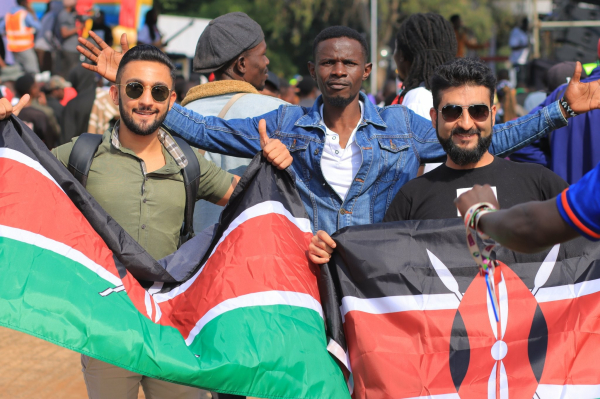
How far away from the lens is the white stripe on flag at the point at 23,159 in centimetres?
338

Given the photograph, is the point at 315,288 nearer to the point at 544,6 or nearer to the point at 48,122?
the point at 48,122

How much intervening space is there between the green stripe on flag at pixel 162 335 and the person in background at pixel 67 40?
13642 millimetres

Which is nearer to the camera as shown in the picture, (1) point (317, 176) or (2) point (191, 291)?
(2) point (191, 291)

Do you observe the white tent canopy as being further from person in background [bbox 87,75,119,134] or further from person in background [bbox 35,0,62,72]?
person in background [bbox 87,75,119,134]

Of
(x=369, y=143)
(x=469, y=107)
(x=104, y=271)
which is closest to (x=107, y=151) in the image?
(x=104, y=271)

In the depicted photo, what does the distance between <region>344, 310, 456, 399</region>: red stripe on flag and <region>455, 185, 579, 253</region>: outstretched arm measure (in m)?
0.88

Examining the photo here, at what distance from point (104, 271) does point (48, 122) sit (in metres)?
8.02

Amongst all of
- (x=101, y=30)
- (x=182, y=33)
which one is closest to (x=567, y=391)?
(x=101, y=30)

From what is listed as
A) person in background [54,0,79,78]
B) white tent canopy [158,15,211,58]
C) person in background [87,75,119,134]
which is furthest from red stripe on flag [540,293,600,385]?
white tent canopy [158,15,211,58]

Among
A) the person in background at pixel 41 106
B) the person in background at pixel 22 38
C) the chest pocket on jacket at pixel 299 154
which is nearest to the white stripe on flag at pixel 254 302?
the chest pocket on jacket at pixel 299 154

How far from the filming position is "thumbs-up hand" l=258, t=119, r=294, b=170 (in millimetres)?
3516

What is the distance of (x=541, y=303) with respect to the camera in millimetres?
3307

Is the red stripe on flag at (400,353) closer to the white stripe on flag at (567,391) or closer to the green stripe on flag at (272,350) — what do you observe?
the green stripe on flag at (272,350)

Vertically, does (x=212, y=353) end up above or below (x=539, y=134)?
below
